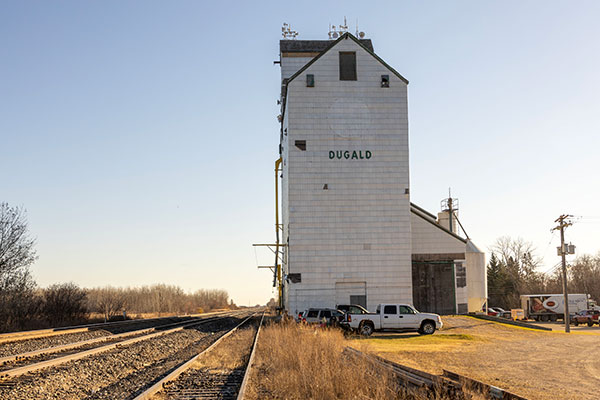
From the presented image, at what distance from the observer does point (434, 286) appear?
4828 cm

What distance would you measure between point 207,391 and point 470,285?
41.5m

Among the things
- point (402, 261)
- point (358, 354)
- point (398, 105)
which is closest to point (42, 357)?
point (358, 354)

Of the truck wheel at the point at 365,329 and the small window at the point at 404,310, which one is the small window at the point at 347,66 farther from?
the truck wheel at the point at 365,329

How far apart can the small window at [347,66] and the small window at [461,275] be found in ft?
57.9

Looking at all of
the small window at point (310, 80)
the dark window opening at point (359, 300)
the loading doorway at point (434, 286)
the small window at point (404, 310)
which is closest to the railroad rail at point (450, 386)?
the small window at point (404, 310)

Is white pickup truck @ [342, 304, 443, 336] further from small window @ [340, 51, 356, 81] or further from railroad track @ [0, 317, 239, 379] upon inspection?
small window @ [340, 51, 356, 81]

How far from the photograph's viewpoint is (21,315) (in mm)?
40469

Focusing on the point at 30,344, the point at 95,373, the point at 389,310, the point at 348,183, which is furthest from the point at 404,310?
the point at 95,373

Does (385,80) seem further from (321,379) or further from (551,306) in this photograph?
(321,379)

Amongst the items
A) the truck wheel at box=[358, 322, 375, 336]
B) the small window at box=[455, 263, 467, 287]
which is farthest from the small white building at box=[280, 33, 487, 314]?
the truck wheel at box=[358, 322, 375, 336]

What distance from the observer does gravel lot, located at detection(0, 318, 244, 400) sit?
1217 cm

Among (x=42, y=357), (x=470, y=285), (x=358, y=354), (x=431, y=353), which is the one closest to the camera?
(x=358, y=354)

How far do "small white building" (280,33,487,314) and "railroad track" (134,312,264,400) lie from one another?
2776 cm

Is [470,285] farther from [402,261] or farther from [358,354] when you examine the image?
[358,354]
